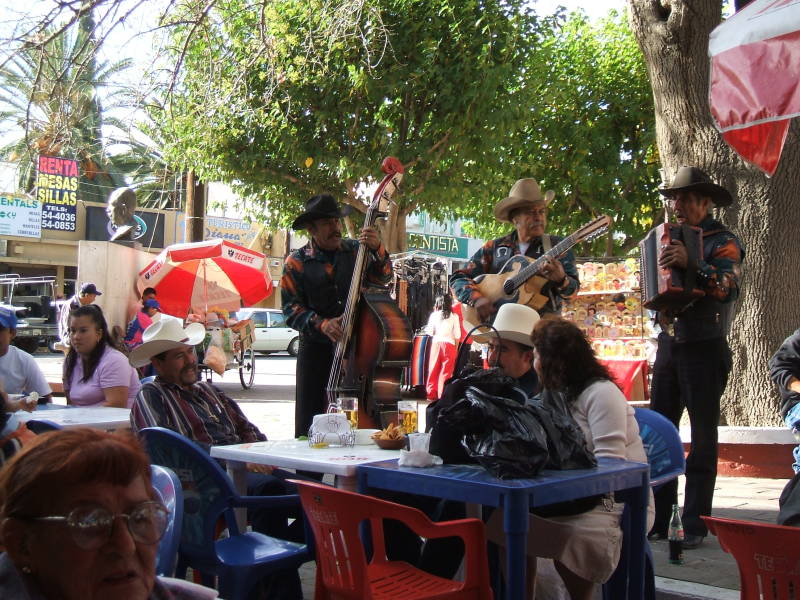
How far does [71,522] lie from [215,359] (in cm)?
1320

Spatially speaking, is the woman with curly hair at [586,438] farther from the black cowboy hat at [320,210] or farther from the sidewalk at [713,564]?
the black cowboy hat at [320,210]

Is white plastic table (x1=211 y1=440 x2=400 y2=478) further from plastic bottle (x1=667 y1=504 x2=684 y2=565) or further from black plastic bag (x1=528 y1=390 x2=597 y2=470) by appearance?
plastic bottle (x1=667 y1=504 x2=684 y2=565)

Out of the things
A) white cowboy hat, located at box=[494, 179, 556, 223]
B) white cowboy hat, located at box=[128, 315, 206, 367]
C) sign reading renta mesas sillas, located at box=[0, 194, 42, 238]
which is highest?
sign reading renta mesas sillas, located at box=[0, 194, 42, 238]

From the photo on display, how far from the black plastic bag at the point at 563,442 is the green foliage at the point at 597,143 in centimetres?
1741

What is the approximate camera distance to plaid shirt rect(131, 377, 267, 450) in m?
4.11

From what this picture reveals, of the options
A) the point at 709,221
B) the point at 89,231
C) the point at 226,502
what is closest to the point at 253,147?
the point at 709,221

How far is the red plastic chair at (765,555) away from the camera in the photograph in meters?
2.12

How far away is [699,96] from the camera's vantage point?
281 inches

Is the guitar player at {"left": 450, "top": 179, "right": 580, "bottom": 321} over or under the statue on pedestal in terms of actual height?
under

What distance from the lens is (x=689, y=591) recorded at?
407 cm

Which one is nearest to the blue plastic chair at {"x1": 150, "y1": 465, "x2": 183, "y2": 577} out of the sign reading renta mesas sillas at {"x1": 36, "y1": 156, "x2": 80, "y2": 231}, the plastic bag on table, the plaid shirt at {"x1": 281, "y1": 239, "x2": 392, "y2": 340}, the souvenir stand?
the plaid shirt at {"x1": 281, "y1": 239, "x2": 392, "y2": 340}

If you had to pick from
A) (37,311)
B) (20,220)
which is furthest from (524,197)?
(20,220)

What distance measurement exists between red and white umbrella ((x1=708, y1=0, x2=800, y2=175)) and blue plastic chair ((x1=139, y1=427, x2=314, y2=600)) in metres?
2.40

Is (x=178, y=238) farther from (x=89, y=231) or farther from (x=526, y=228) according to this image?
(x=526, y=228)
